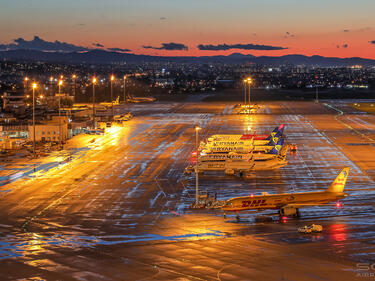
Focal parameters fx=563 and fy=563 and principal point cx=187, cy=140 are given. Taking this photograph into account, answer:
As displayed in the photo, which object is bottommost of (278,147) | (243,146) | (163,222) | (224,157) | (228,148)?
(163,222)

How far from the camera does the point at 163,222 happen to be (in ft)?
153

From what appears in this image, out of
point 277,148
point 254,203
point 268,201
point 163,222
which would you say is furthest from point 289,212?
point 277,148

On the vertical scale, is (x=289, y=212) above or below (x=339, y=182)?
below

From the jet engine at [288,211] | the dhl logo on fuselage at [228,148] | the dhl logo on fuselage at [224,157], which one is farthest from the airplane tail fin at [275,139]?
the jet engine at [288,211]

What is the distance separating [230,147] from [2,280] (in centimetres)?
4885

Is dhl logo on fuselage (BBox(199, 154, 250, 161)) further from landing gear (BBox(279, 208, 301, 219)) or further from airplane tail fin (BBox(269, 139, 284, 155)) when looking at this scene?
landing gear (BBox(279, 208, 301, 219))

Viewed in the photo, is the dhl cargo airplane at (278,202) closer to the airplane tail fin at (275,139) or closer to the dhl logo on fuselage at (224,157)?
the dhl logo on fuselage at (224,157)

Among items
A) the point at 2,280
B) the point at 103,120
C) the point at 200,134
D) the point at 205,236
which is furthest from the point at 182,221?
the point at 103,120

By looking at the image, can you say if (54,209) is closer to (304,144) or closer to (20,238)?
(20,238)

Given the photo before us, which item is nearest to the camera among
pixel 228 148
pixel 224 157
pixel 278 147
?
pixel 224 157

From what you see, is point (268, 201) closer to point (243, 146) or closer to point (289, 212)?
point (289, 212)

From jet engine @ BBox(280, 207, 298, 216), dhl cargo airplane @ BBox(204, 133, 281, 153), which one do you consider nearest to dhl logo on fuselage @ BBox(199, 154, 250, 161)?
dhl cargo airplane @ BBox(204, 133, 281, 153)

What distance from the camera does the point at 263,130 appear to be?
113250 mm

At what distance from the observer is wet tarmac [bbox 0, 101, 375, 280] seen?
3594 centimetres
